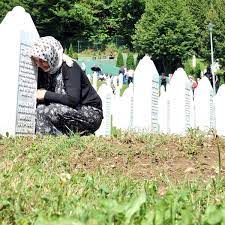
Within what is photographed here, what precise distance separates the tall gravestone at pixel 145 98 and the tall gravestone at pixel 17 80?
11.7 feet

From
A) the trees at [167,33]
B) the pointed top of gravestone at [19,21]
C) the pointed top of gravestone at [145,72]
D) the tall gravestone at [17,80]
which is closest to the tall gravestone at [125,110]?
the pointed top of gravestone at [145,72]

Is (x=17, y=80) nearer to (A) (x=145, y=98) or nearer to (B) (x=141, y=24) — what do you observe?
(A) (x=145, y=98)

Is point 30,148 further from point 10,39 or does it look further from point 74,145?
point 10,39

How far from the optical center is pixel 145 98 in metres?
10.1

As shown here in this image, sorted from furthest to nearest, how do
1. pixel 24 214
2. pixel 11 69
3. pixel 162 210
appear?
pixel 11 69
pixel 24 214
pixel 162 210

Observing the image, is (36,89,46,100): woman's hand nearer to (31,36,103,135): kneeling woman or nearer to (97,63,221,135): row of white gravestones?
(31,36,103,135): kneeling woman

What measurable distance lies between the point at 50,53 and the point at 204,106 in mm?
7333

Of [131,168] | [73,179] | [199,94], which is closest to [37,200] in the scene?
[73,179]

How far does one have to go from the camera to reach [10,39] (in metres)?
6.48

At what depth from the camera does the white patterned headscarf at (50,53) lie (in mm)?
6305

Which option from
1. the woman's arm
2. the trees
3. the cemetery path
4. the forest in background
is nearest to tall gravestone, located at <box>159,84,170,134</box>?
the woman's arm

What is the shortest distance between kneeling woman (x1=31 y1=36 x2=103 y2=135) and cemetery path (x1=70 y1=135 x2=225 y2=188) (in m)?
1.62

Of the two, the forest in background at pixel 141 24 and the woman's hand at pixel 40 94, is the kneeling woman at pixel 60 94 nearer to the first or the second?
the woman's hand at pixel 40 94

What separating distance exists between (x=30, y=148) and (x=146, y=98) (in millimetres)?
5535
